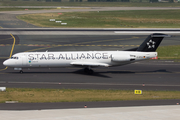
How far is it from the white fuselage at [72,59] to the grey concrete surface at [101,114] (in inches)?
777

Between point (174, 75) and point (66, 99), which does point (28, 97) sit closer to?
point (66, 99)

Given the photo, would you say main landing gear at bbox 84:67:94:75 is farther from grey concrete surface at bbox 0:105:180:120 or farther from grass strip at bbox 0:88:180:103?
grey concrete surface at bbox 0:105:180:120

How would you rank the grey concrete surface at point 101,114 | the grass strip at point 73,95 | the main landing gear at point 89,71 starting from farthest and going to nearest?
the main landing gear at point 89,71 → the grass strip at point 73,95 → the grey concrete surface at point 101,114

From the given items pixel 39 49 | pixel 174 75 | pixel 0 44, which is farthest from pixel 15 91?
pixel 0 44

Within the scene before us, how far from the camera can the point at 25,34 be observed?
81.6 metres

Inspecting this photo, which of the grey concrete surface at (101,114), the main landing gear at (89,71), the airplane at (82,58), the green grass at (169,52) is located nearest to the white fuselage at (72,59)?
the airplane at (82,58)

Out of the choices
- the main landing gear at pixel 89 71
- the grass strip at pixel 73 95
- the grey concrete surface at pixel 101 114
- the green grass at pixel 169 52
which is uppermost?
the green grass at pixel 169 52

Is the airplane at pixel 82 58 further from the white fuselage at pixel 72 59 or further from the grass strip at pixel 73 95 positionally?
the grass strip at pixel 73 95

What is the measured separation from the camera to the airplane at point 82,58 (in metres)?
43.8

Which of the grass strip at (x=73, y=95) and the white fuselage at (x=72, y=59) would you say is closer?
the grass strip at (x=73, y=95)

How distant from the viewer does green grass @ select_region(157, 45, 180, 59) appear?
58.6 m

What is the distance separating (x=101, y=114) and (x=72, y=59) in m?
22.6

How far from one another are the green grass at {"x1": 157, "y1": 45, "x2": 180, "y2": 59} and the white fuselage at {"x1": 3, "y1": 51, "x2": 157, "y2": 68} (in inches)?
598

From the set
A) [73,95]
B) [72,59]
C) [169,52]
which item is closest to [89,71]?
[72,59]
